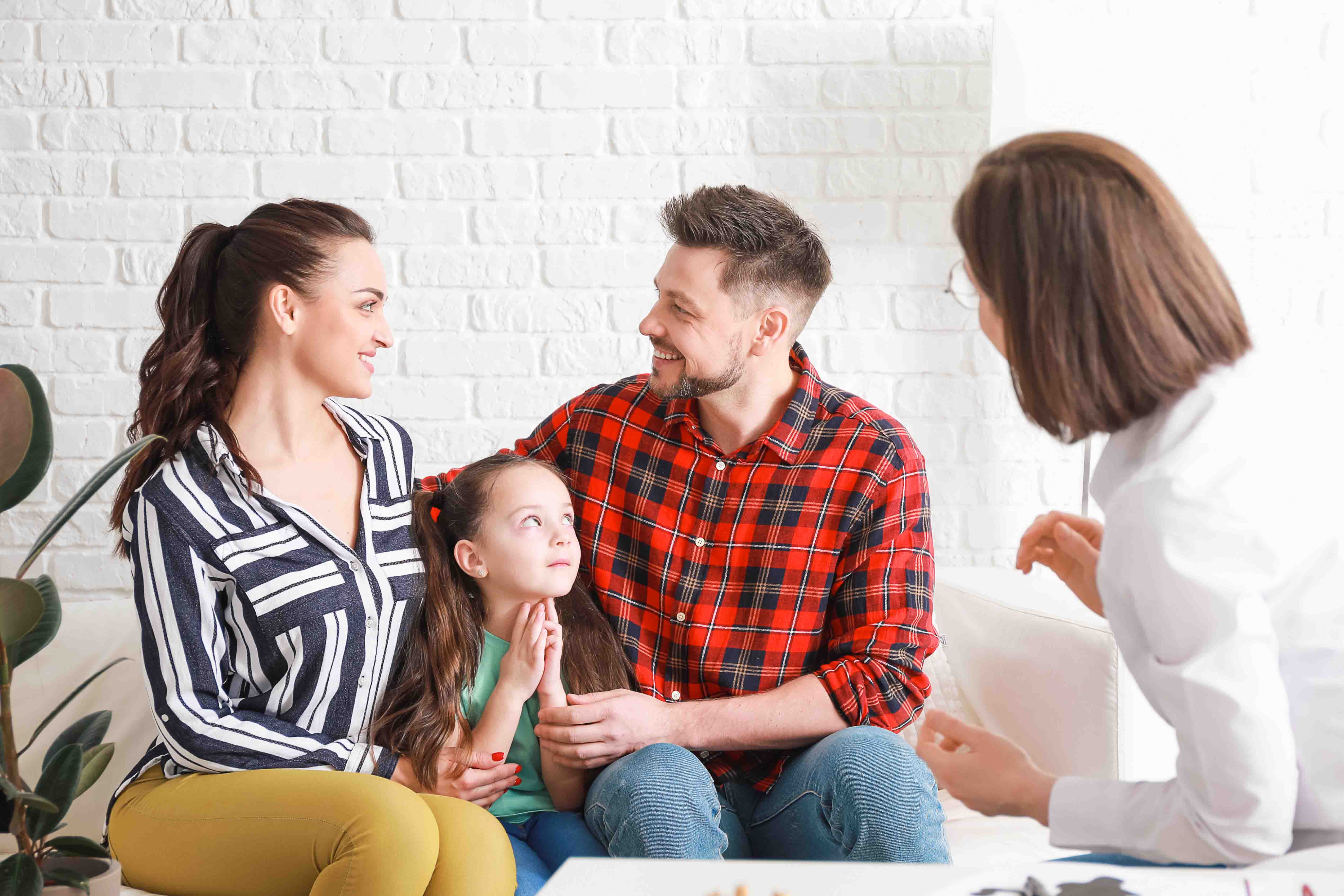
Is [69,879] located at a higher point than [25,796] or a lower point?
lower

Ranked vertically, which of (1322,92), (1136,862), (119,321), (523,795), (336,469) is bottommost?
(523,795)

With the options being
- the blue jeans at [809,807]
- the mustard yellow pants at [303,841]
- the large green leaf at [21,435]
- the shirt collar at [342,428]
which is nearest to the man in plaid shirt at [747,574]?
the blue jeans at [809,807]

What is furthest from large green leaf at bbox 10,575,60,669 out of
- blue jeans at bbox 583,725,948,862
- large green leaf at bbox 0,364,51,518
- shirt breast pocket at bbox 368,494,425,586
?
blue jeans at bbox 583,725,948,862

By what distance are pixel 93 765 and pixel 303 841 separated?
25 cm

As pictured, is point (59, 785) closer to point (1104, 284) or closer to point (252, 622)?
point (252, 622)

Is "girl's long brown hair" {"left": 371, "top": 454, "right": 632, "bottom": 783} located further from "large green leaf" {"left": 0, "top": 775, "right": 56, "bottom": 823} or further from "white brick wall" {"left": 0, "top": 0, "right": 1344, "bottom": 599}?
"white brick wall" {"left": 0, "top": 0, "right": 1344, "bottom": 599}

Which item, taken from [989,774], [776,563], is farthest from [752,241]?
[989,774]

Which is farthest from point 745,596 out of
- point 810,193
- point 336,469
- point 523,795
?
point 810,193

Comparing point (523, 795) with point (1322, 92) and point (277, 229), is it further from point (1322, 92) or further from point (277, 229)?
point (1322, 92)

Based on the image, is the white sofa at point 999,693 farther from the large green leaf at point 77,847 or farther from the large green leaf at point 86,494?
the large green leaf at point 86,494

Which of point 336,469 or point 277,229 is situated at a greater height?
point 277,229

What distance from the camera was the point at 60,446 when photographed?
2234mm

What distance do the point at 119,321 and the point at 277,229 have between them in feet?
2.99

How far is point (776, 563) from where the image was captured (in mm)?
1606
